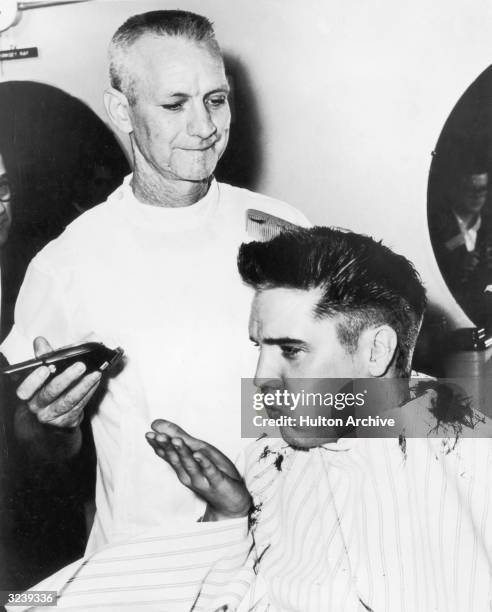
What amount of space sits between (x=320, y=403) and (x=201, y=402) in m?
0.30

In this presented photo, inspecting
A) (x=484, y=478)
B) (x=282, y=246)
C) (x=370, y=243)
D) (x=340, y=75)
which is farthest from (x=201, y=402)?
(x=340, y=75)

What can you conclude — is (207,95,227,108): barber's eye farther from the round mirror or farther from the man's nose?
the round mirror

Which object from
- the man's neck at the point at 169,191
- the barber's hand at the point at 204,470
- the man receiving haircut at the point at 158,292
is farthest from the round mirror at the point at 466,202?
the barber's hand at the point at 204,470

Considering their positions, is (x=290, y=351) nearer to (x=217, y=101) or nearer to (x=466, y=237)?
(x=466, y=237)

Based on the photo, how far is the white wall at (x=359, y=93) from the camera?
1601 millimetres

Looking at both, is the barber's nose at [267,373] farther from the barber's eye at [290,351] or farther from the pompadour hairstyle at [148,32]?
the pompadour hairstyle at [148,32]

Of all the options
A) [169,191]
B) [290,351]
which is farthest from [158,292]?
[290,351]

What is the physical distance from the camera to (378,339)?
1.57m

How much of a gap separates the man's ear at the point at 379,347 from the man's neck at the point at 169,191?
54cm

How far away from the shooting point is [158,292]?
1643 millimetres

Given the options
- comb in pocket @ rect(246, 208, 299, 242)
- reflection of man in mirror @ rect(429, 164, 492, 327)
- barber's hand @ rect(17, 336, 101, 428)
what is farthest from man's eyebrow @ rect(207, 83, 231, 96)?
barber's hand @ rect(17, 336, 101, 428)

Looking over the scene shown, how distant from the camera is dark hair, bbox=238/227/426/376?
1557 millimetres

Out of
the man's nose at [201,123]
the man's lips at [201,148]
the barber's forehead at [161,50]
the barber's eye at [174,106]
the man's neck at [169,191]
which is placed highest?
the barber's forehead at [161,50]

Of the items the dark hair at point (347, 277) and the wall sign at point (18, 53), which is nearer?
the dark hair at point (347, 277)
